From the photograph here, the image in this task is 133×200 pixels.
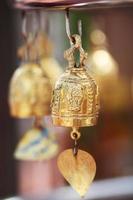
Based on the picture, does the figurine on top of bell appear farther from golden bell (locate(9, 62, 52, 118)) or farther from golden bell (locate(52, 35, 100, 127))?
golden bell (locate(52, 35, 100, 127))

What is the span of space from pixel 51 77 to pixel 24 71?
0.22m

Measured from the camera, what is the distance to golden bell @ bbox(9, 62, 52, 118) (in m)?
1.93

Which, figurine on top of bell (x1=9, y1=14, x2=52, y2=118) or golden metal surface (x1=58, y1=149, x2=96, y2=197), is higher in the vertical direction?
figurine on top of bell (x1=9, y1=14, x2=52, y2=118)

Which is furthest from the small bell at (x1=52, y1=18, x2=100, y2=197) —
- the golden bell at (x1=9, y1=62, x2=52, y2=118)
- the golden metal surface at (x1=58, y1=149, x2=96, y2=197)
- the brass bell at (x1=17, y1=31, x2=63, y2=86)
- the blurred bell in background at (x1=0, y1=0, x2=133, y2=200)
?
the blurred bell in background at (x1=0, y1=0, x2=133, y2=200)

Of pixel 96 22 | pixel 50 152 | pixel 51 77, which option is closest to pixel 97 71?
pixel 96 22

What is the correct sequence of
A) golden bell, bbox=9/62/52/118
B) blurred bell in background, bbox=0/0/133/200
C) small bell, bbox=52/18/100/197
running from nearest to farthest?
small bell, bbox=52/18/100/197, golden bell, bbox=9/62/52/118, blurred bell in background, bbox=0/0/133/200

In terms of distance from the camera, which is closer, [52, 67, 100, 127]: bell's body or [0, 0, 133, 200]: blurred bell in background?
[52, 67, 100, 127]: bell's body

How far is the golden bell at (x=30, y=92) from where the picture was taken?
1926 millimetres

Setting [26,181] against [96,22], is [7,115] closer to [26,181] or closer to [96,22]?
[26,181]

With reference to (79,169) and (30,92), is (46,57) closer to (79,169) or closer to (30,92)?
(30,92)

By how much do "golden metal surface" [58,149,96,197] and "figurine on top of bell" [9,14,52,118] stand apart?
477mm

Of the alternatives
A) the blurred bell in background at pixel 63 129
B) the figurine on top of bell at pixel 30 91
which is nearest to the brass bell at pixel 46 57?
the figurine on top of bell at pixel 30 91

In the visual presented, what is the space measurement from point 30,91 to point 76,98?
53 centimetres

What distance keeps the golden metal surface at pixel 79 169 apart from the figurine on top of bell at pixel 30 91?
→ 477 millimetres
